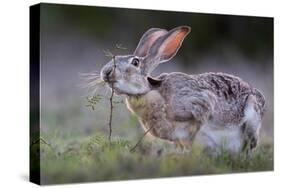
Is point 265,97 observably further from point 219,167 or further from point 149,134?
point 149,134

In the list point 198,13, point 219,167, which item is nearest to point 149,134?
point 219,167

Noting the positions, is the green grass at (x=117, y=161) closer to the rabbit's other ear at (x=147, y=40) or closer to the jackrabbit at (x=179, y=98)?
the jackrabbit at (x=179, y=98)

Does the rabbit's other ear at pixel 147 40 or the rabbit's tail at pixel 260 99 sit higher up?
the rabbit's other ear at pixel 147 40

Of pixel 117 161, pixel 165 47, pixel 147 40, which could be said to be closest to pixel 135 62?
pixel 147 40

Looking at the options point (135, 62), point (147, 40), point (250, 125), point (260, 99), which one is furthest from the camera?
point (260, 99)

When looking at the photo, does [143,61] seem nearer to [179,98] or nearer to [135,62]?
[135,62]

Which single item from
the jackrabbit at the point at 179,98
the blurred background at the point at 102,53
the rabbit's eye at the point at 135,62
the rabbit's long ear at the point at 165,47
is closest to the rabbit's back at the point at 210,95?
the jackrabbit at the point at 179,98
